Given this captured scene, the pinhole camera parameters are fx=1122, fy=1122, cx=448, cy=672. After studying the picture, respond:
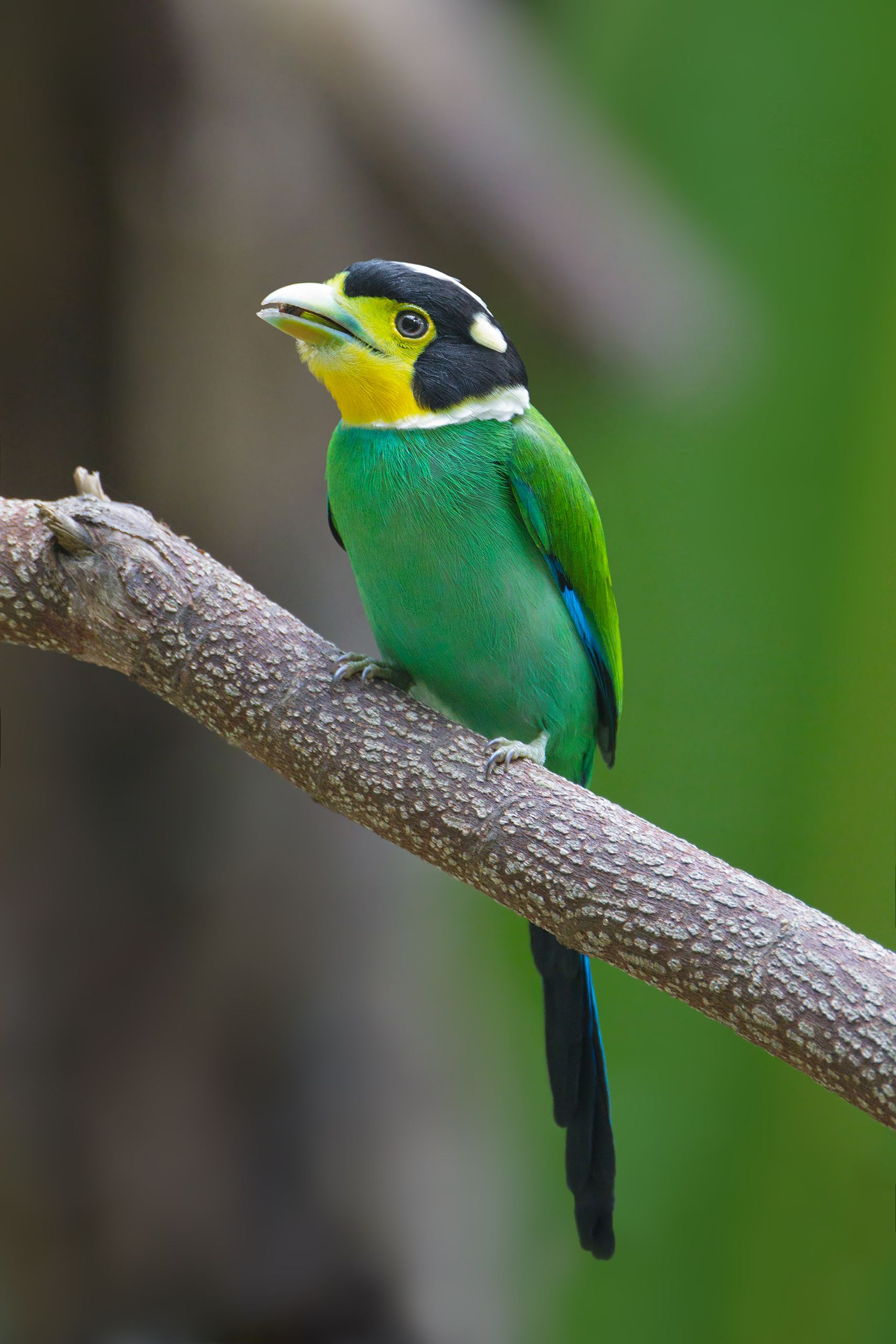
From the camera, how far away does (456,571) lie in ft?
4.60

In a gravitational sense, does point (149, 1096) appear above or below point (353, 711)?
below

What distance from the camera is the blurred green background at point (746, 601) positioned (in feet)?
9.61

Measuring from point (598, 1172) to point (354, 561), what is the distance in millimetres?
820

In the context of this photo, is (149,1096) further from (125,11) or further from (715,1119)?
(125,11)

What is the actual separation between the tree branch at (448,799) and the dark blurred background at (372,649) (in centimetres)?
97

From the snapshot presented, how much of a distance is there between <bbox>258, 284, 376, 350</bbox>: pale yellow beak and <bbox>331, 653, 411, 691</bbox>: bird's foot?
14.3 inches

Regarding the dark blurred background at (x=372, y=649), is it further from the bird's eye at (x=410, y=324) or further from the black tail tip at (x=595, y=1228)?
the bird's eye at (x=410, y=324)

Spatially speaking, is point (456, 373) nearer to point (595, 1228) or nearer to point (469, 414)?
point (469, 414)

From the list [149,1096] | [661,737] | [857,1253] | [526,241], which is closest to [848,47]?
[526,241]

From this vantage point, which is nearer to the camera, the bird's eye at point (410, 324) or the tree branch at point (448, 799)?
the tree branch at point (448, 799)

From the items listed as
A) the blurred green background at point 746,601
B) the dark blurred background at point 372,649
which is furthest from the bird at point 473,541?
the blurred green background at point 746,601

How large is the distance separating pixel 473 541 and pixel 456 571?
44 millimetres

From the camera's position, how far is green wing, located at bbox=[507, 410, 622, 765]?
1.42 meters

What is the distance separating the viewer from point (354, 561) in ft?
4.76
